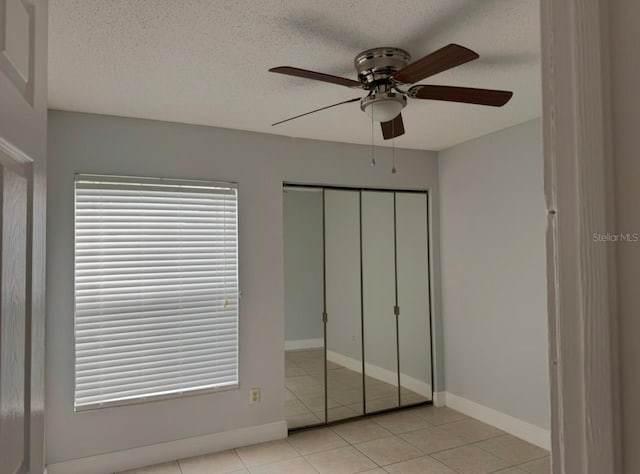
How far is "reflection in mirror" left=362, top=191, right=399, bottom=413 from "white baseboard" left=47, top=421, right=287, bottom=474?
0.99 metres

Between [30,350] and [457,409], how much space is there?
4.07m

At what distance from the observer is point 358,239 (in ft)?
13.2

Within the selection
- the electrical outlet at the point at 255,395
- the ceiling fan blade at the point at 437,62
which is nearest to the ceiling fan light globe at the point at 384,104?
the ceiling fan blade at the point at 437,62

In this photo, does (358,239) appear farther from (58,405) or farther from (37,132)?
(37,132)

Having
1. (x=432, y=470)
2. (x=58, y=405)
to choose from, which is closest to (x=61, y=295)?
(x=58, y=405)

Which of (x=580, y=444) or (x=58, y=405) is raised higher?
(x=580, y=444)

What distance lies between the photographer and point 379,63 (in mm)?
2197

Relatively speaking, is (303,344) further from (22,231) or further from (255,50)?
(22,231)

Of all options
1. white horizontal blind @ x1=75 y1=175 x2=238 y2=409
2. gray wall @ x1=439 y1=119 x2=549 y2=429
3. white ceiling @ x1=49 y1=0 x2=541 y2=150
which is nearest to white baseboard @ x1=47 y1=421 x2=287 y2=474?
white horizontal blind @ x1=75 y1=175 x2=238 y2=409

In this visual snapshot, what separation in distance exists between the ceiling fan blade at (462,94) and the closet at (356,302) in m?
1.79

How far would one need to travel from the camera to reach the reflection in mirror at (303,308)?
368cm

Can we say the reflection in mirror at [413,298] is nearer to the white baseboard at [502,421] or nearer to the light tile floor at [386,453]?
the white baseboard at [502,421]

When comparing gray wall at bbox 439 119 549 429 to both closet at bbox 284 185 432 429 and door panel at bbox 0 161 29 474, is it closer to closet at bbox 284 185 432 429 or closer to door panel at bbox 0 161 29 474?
closet at bbox 284 185 432 429

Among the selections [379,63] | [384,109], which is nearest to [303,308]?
[384,109]
